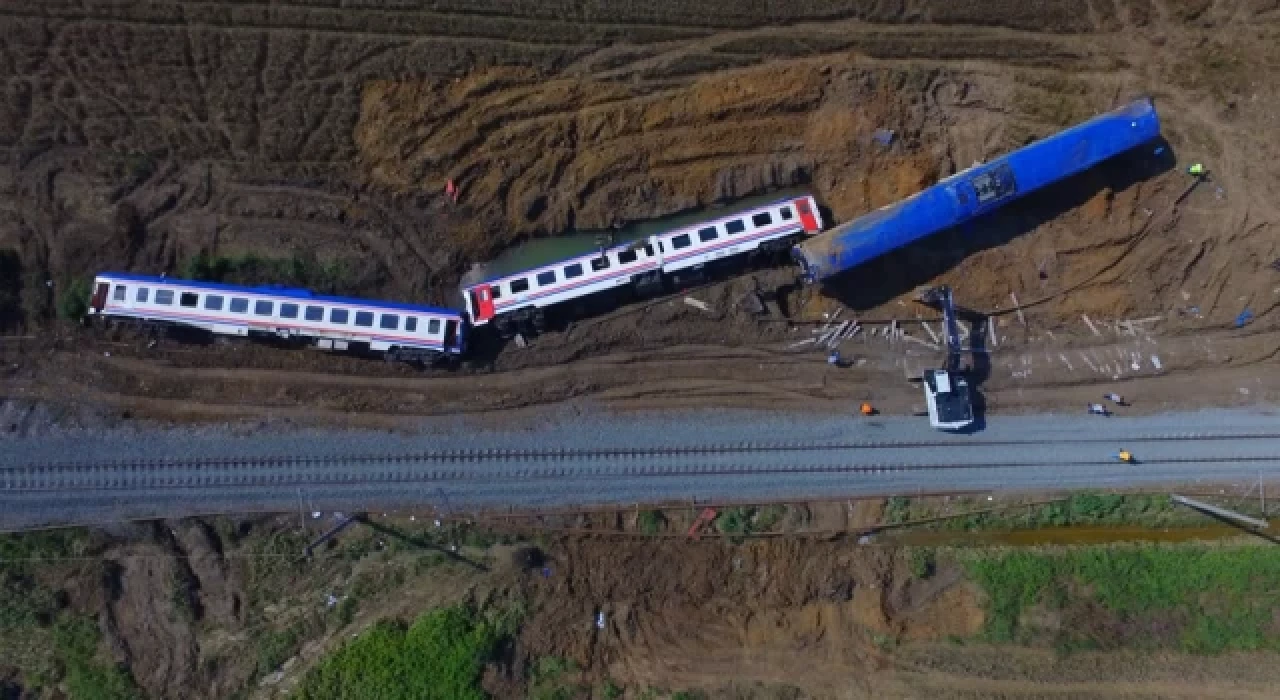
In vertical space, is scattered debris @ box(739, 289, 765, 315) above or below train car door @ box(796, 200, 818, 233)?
below

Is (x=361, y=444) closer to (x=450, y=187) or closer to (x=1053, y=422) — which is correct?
(x=450, y=187)

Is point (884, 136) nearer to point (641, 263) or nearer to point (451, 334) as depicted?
point (641, 263)

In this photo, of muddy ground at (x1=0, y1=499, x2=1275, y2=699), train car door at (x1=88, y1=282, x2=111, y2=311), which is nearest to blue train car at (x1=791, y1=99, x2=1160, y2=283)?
muddy ground at (x1=0, y1=499, x2=1275, y2=699)

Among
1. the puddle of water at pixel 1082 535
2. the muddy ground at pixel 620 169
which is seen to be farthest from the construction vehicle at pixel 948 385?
the puddle of water at pixel 1082 535

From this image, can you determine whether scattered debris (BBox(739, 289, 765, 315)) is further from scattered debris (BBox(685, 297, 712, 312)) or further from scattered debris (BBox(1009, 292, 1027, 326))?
scattered debris (BBox(1009, 292, 1027, 326))

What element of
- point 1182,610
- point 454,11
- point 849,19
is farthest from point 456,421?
point 1182,610
